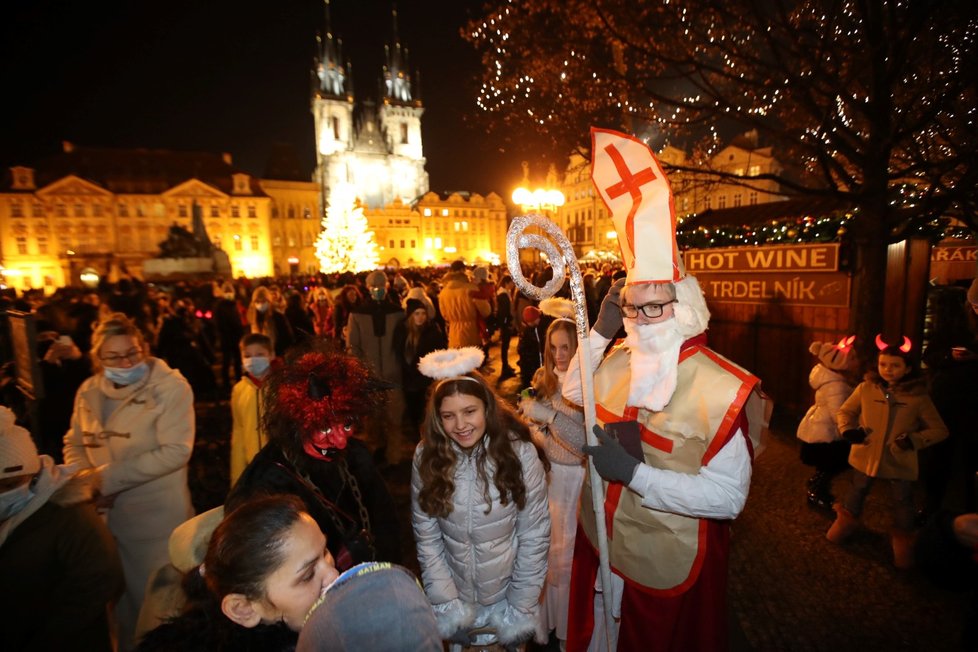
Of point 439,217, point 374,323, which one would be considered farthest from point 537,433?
point 439,217

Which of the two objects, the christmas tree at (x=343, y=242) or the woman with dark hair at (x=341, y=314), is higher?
the christmas tree at (x=343, y=242)

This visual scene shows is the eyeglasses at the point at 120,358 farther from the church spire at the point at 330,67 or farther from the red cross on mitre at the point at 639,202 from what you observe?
the church spire at the point at 330,67

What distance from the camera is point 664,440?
6.83 ft

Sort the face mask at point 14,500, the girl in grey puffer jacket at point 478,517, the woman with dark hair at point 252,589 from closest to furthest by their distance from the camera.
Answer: the woman with dark hair at point 252,589 → the face mask at point 14,500 → the girl in grey puffer jacket at point 478,517

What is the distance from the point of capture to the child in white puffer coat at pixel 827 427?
4.28 meters

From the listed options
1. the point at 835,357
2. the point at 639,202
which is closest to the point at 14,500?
the point at 639,202

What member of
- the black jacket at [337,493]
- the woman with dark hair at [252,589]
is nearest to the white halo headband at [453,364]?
Result: the black jacket at [337,493]

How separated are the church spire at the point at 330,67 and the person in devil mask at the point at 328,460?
9511 centimetres

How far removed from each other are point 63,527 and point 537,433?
2465 mm

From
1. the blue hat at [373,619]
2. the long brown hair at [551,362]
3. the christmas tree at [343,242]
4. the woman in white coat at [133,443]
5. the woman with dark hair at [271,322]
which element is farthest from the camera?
the christmas tree at [343,242]

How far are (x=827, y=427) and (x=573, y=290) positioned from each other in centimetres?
355

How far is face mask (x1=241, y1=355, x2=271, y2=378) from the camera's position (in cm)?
378

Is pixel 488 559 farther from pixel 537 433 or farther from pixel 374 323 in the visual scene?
pixel 374 323

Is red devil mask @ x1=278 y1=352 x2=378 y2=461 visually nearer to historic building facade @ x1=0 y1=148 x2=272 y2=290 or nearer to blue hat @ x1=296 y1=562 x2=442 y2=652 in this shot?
blue hat @ x1=296 y1=562 x2=442 y2=652
